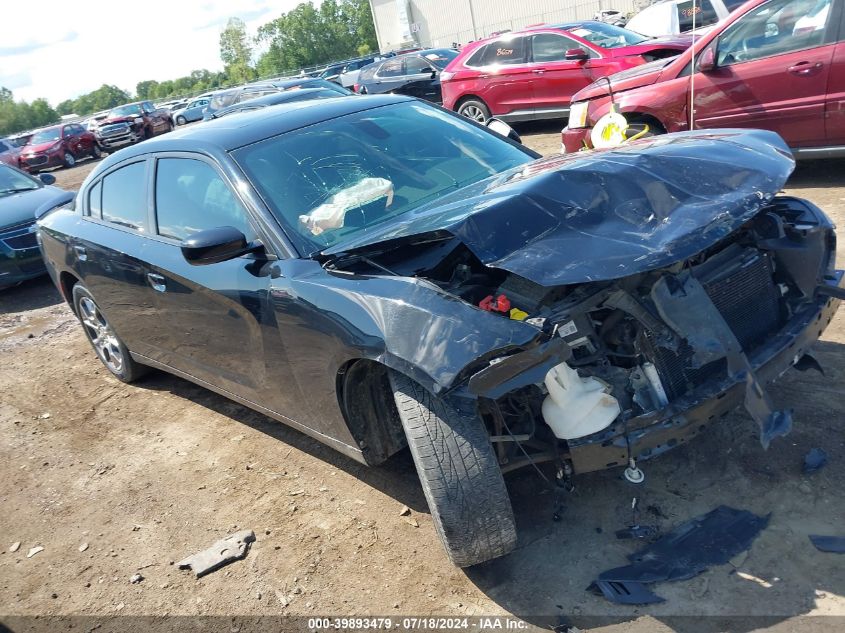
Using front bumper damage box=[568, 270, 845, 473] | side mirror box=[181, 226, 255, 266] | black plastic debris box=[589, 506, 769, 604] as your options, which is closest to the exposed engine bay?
front bumper damage box=[568, 270, 845, 473]

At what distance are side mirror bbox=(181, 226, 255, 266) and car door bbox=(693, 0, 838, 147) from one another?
5247 millimetres

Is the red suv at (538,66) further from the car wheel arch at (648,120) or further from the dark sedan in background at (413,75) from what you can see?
the car wheel arch at (648,120)

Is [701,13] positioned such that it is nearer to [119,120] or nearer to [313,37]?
[119,120]

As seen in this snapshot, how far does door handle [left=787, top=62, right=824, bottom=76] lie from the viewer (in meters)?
6.11

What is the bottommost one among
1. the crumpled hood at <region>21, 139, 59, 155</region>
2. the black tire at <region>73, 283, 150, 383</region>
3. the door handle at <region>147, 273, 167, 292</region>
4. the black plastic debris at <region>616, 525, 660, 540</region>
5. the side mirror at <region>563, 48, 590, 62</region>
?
the black plastic debris at <region>616, 525, 660, 540</region>

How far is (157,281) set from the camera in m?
4.01

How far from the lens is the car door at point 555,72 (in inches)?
419

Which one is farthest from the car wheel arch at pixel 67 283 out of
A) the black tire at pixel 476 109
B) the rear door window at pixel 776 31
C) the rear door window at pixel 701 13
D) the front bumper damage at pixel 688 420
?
the rear door window at pixel 701 13

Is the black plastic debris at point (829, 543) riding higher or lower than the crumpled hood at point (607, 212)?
lower

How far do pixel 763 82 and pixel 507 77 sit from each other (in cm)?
549

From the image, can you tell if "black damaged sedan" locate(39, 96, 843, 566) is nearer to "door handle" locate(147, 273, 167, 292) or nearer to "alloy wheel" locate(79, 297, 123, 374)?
"door handle" locate(147, 273, 167, 292)

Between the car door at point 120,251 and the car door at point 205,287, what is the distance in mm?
166

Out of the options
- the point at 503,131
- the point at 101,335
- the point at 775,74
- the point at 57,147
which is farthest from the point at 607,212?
the point at 57,147

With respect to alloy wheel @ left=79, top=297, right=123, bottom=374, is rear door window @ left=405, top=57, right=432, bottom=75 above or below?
above
